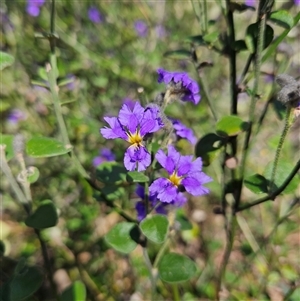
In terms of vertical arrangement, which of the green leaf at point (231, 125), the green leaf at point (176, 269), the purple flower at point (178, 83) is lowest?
the green leaf at point (176, 269)

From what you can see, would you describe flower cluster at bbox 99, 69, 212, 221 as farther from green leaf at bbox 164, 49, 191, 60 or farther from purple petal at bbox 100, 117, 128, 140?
green leaf at bbox 164, 49, 191, 60

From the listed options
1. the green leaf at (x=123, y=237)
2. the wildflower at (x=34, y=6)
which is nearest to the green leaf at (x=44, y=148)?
the green leaf at (x=123, y=237)

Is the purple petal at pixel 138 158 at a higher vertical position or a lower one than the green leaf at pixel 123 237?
higher

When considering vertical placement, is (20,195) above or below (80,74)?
below

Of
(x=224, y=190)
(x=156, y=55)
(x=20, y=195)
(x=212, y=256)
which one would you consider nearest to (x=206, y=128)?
(x=156, y=55)

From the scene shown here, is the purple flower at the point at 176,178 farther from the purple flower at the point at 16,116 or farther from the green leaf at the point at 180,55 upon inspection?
the purple flower at the point at 16,116

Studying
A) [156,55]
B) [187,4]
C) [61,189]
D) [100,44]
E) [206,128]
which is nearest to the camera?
[61,189]

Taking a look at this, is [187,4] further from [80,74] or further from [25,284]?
[25,284]
